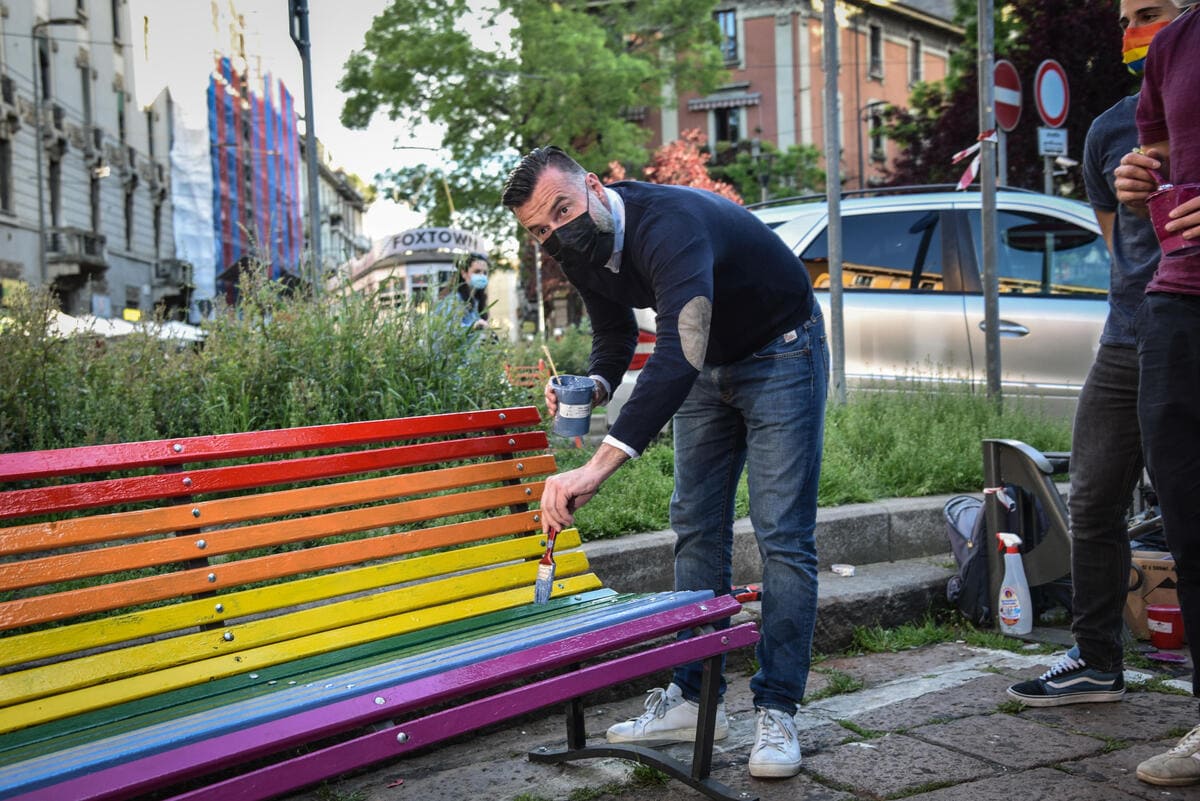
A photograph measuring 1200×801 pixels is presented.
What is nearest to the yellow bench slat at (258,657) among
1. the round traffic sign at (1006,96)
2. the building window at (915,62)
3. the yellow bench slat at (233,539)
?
the yellow bench slat at (233,539)

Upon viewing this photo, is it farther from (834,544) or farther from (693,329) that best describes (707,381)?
(834,544)

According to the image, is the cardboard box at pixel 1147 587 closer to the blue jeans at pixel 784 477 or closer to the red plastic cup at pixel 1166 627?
the red plastic cup at pixel 1166 627

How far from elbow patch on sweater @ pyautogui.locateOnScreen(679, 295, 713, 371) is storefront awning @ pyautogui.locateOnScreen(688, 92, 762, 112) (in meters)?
46.0

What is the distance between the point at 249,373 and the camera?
5297mm

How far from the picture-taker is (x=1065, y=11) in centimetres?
1623

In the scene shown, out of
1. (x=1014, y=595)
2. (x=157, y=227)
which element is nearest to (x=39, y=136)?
(x=157, y=227)

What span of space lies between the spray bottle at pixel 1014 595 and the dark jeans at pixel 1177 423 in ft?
5.55

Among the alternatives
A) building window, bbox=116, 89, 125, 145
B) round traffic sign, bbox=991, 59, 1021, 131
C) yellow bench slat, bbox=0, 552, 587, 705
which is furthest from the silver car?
building window, bbox=116, 89, 125, 145

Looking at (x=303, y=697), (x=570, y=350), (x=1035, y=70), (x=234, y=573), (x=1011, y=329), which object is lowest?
(x=303, y=697)

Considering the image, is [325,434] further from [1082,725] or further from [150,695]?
[1082,725]

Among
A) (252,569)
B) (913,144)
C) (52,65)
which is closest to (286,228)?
(52,65)

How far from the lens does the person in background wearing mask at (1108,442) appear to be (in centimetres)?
335

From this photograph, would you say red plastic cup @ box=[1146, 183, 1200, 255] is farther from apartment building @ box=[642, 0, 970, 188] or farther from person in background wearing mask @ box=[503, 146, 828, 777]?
apartment building @ box=[642, 0, 970, 188]

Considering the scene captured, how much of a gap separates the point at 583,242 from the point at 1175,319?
Result: 4.66 ft
